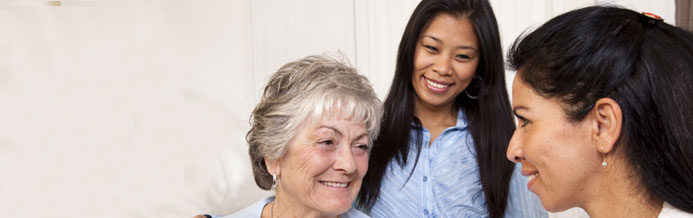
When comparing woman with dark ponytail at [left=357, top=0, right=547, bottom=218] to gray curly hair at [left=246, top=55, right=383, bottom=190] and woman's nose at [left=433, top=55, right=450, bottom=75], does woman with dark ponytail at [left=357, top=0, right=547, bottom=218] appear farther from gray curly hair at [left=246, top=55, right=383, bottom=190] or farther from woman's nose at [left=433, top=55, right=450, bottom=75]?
gray curly hair at [left=246, top=55, right=383, bottom=190]

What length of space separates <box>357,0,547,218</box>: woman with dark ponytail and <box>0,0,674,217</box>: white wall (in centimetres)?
48

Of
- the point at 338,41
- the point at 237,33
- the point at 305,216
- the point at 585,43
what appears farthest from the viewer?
the point at 338,41

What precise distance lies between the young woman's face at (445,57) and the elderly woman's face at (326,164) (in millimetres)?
395

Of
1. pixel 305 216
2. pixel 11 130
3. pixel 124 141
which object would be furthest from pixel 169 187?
pixel 305 216

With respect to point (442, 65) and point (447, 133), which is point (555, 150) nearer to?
point (442, 65)

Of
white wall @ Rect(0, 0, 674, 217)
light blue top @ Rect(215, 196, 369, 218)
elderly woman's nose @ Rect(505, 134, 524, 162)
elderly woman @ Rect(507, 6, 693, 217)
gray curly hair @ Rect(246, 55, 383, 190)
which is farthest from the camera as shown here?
white wall @ Rect(0, 0, 674, 217)

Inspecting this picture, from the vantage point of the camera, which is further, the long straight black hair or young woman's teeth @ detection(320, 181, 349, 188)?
the long straight black hair

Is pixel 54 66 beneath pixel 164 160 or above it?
above

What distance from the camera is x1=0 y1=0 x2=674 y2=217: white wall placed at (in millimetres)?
2074

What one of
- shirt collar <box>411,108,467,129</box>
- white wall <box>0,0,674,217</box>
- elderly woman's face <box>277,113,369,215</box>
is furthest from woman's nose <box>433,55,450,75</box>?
white wall <box>0,0,674,217</box>

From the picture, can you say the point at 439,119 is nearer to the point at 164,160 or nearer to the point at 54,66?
the point at 164,160

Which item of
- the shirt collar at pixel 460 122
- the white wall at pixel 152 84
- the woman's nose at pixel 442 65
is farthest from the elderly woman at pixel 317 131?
the white wall at pixel 152 84

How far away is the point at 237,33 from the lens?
2996mm

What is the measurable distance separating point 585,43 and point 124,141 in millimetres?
1877
